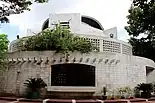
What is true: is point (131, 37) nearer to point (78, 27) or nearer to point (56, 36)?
point (78, 27)

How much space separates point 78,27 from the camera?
19.3 meters

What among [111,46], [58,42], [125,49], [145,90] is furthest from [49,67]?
[145,90]

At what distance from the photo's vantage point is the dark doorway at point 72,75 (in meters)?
14.4

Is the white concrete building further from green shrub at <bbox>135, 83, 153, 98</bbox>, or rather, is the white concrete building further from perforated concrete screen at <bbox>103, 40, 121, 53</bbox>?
green shrub at <bbox>135, 83, 153, 98</bbox>

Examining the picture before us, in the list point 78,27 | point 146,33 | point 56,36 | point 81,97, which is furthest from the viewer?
point 146,33

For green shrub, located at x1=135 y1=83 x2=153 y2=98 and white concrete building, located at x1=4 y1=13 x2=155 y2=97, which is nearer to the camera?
white concrete building, located at x1=4 y1=13 x2=155 y2=97

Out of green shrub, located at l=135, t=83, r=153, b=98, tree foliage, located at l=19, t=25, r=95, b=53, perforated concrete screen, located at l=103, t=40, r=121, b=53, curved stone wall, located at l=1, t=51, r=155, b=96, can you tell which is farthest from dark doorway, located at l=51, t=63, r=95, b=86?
green shrub, located at l=135, t=83, r=153, b=98

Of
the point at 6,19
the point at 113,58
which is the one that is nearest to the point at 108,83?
the point at 113,58

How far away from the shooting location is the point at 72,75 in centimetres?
1459

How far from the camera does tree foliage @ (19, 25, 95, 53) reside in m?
14.5

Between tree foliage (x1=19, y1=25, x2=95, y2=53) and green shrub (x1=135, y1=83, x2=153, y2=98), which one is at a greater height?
tree foliage (x1=19, y1=25, x2=95, y2=53)

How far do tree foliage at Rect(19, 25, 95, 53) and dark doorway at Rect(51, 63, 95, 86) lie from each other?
34.4 inches

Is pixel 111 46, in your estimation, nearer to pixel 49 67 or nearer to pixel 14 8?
pixel 49 67

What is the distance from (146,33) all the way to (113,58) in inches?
543
